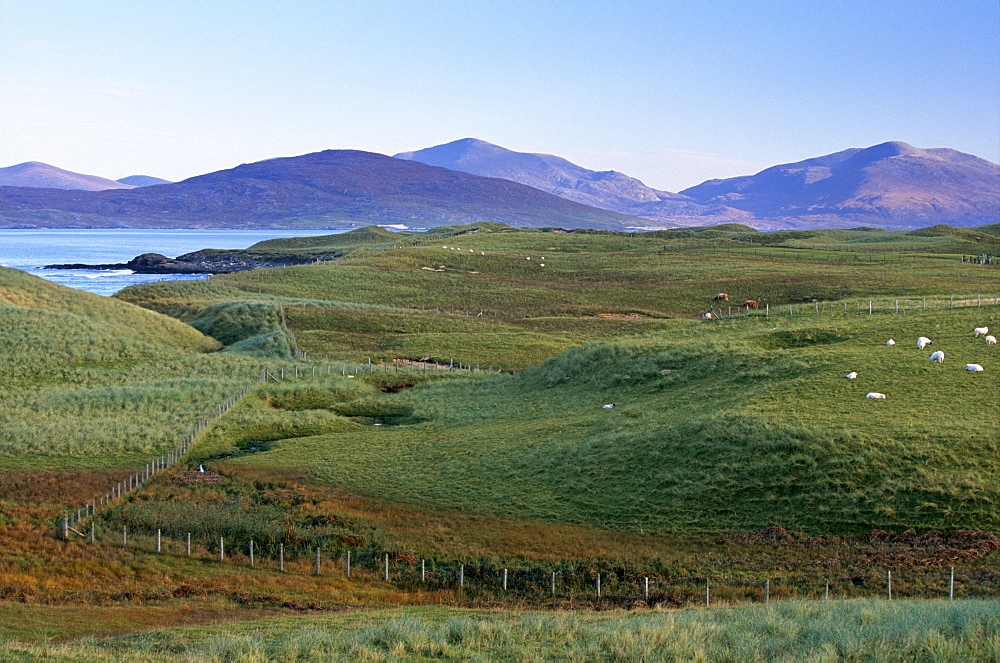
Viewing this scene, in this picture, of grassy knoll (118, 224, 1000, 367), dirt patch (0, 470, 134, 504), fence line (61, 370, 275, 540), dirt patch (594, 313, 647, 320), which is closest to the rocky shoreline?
grassy knoll (118, 224, 1000, 367)

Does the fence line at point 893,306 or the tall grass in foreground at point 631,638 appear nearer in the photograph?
the tall grass in foreground at point 631,638

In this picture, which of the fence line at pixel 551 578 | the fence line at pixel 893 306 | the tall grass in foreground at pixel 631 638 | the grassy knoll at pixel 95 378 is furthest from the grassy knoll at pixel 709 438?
the tall grass in foreground at pixel 631 638

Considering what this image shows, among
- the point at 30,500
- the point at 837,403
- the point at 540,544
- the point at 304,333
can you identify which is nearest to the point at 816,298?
the point at 304,333

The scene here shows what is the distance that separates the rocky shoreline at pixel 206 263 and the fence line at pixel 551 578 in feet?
434

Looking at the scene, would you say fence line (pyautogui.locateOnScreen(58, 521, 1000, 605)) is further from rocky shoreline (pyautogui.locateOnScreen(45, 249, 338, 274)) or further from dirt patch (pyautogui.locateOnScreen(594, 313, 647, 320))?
rocky shoreline (pyautogui.locateOnScreen(45, 249, 338, 274))

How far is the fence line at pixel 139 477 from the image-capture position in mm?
28266

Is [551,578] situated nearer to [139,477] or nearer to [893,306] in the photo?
[139,477]

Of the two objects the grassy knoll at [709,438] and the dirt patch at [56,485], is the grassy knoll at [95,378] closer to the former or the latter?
the dirt patch at [56,485]

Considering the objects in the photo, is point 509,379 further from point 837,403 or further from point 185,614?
point 185,614

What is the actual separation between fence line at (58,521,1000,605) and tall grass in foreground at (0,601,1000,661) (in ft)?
11.6

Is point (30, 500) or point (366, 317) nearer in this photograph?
point (30, 500)

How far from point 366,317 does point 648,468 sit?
51.9 metres

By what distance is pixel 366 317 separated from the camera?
79.6 meters

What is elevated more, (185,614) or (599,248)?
(599,248)
